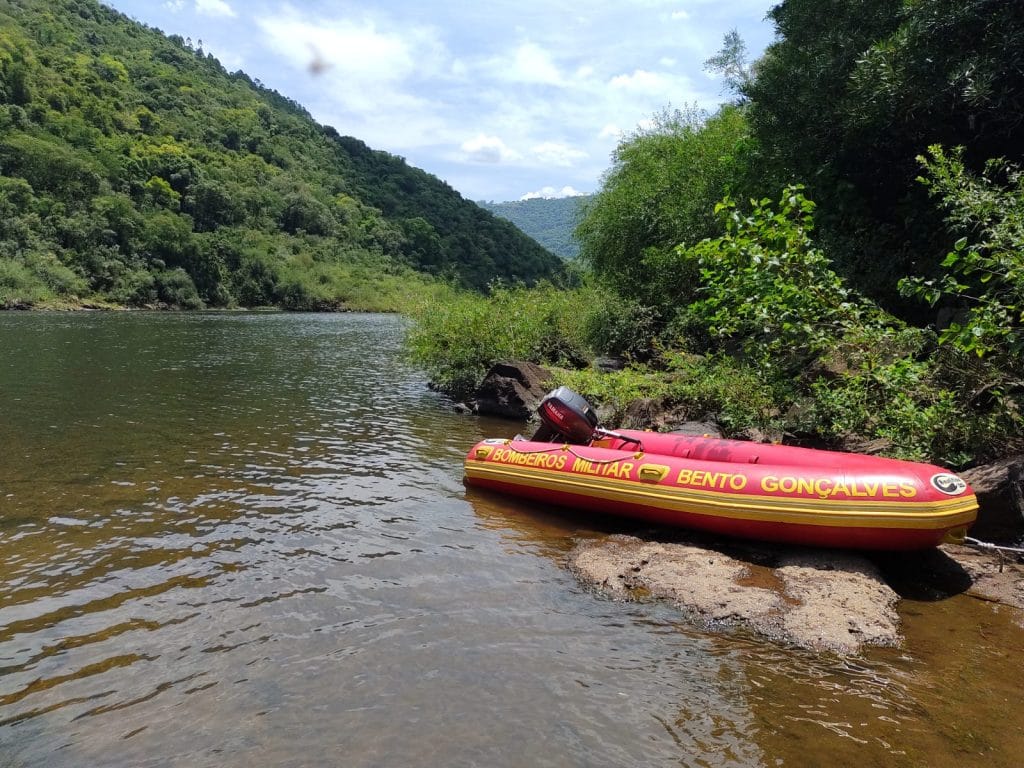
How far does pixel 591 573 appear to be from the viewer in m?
5.90

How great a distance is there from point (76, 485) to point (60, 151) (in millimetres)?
76721

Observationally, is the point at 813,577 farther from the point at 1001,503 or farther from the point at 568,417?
the point at 568,417

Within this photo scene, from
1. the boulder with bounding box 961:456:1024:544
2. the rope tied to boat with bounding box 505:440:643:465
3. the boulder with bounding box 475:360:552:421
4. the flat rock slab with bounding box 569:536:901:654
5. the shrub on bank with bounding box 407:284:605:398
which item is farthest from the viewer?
the shrub on bank with bounding box 407:284:605:398

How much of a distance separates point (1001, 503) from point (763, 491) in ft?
6.90

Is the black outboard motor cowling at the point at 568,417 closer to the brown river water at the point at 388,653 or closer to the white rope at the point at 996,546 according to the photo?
the brown river water at the point at 388,653

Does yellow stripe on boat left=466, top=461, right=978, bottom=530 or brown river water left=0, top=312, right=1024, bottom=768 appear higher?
yellow stripe on boat left=466, top=461, right=978, bottom=530

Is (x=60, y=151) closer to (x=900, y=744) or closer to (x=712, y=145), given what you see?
(x=712, y=145)

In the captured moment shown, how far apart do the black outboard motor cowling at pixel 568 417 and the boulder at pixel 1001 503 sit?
14.0ft

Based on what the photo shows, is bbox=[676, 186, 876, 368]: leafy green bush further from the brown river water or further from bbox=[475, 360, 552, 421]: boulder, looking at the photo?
bbox=[475, 360, 552, 421]: boulder

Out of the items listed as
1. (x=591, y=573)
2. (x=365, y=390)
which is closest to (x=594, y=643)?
(x=591, y=573)

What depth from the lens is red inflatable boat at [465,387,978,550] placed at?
5559mm

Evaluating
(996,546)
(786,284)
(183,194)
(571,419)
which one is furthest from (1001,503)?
(183,194)

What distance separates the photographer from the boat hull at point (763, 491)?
5535 mm

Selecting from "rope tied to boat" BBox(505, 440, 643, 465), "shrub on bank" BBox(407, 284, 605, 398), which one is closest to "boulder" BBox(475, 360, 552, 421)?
"shrub on bank" BBox(407, 284, 605, 398)
